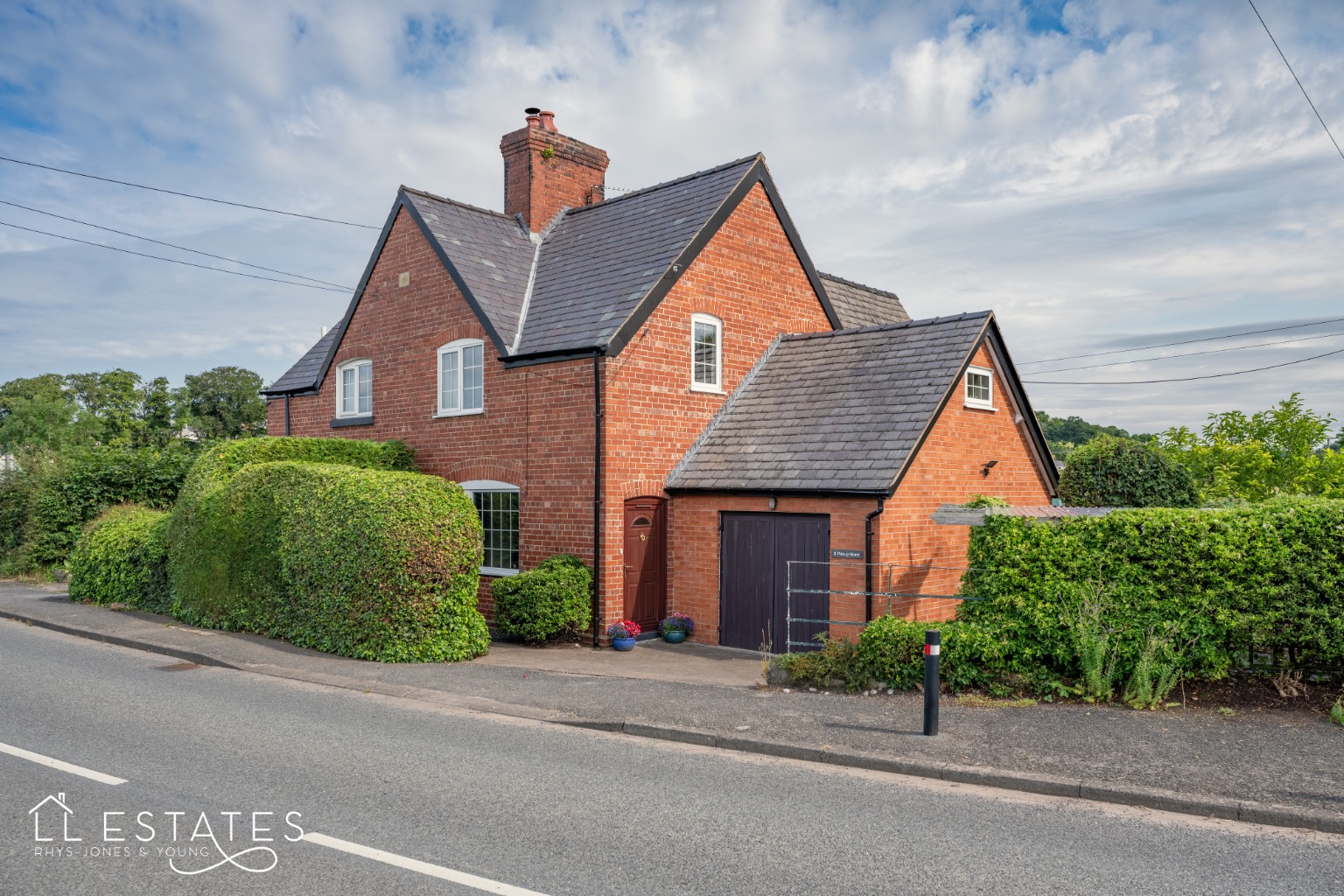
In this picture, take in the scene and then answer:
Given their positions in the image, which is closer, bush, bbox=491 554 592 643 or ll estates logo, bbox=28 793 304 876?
ll estates logo, bbox=28 793 304 876

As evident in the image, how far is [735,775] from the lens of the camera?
7.57 metres

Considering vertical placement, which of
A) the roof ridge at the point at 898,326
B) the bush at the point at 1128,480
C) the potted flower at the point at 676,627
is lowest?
the potted flower at the point at 676,627

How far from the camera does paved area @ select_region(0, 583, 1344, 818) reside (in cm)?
727

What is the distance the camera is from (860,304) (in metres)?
24.3

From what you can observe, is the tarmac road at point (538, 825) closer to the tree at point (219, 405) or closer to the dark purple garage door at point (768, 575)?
the dark purple garage door at point (768, 575)

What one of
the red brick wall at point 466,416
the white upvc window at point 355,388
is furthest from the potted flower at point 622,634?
the white upvc window at point 355,388

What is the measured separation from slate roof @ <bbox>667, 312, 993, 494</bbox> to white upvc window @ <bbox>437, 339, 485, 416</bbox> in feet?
14.5

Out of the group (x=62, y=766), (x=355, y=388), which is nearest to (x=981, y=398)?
(x=355, y=388)

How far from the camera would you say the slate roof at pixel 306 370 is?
22.4m

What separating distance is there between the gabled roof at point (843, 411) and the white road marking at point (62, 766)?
385 inches

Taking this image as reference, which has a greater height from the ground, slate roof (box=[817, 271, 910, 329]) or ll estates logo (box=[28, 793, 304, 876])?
slate roof (box=[817, 271, 910, 329])

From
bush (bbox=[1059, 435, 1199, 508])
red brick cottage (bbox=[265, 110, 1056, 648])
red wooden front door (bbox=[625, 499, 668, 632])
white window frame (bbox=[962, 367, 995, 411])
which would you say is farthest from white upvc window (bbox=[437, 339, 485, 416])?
bush (bbox=[1059, 435, 1199, 508])

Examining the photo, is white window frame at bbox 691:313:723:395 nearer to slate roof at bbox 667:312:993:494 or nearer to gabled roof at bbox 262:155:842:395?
slate roof at bbox 667:312:993:494

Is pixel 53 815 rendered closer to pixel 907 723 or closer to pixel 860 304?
pixel 907 723
